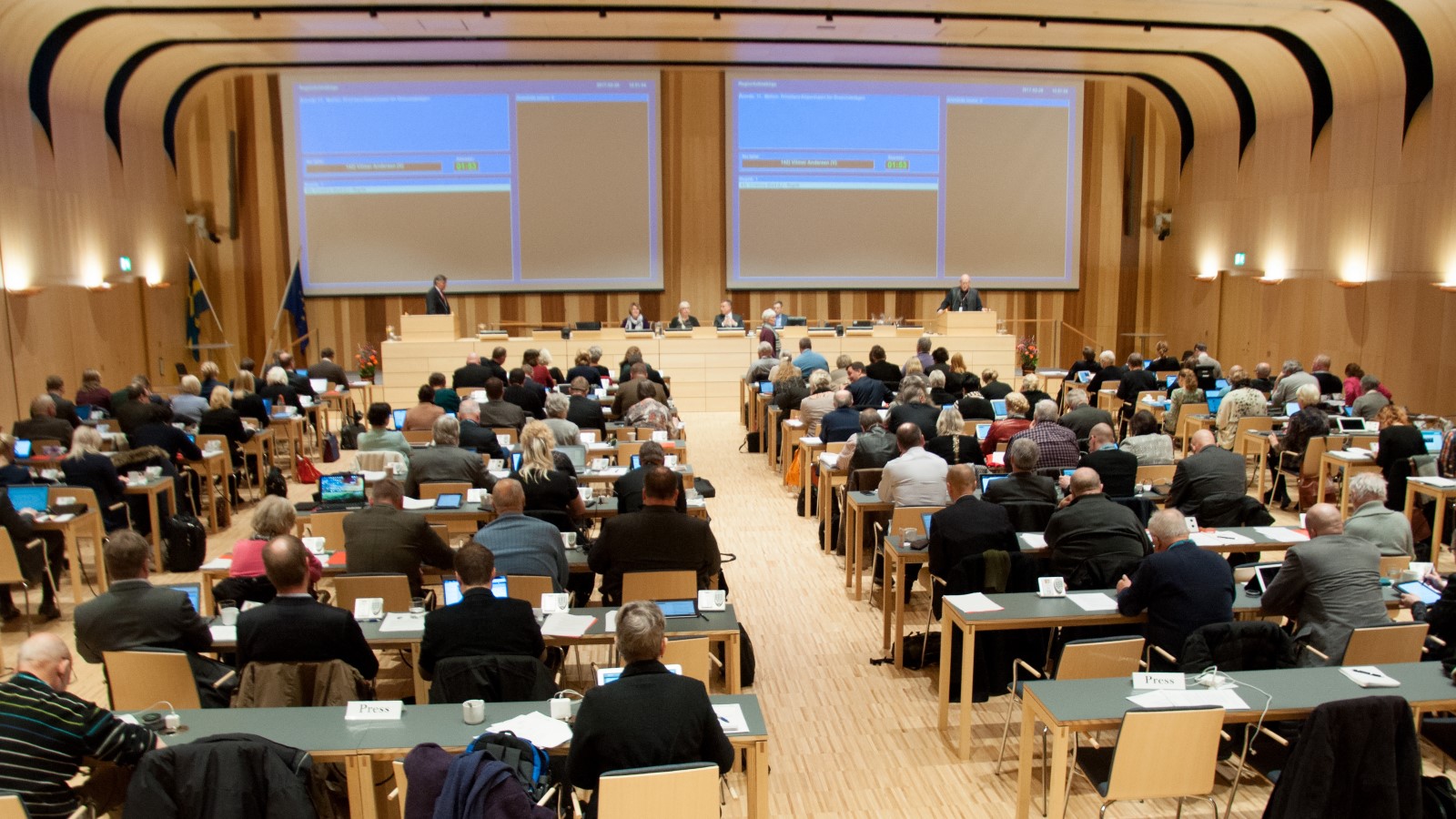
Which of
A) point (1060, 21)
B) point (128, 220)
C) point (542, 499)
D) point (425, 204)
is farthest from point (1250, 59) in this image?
point (128, 220)

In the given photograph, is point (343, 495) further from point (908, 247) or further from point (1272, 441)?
point (908, 247)

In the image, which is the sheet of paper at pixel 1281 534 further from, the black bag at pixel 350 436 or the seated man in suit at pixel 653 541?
the black bag at pixel 350 436

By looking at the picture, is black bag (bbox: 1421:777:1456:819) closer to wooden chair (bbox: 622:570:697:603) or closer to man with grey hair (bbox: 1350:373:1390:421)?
wooden chair (bbox: 622:570:697:603)

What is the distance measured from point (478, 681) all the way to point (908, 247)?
15.7 metres

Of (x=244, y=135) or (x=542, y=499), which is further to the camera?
(x=244, y=135)

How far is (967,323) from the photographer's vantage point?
16.3 m

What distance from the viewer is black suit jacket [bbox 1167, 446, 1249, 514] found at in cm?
725

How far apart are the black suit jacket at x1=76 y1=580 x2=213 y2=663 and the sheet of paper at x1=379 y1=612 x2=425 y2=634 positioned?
0.78m

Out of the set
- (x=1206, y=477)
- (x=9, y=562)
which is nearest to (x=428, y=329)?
(x=9, y=562)

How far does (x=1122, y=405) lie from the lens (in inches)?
541

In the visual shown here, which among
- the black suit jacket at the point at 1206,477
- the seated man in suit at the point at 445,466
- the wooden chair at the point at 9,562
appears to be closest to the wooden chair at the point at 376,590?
the seated man in suit at the point at 445,466

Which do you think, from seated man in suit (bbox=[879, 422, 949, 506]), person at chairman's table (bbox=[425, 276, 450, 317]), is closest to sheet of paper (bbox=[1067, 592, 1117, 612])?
seated man in suit (bbox=[879, 422, 949, 506])

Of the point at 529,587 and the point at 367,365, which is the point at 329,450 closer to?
the point at 367,365

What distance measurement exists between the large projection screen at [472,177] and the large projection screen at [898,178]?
180cm
